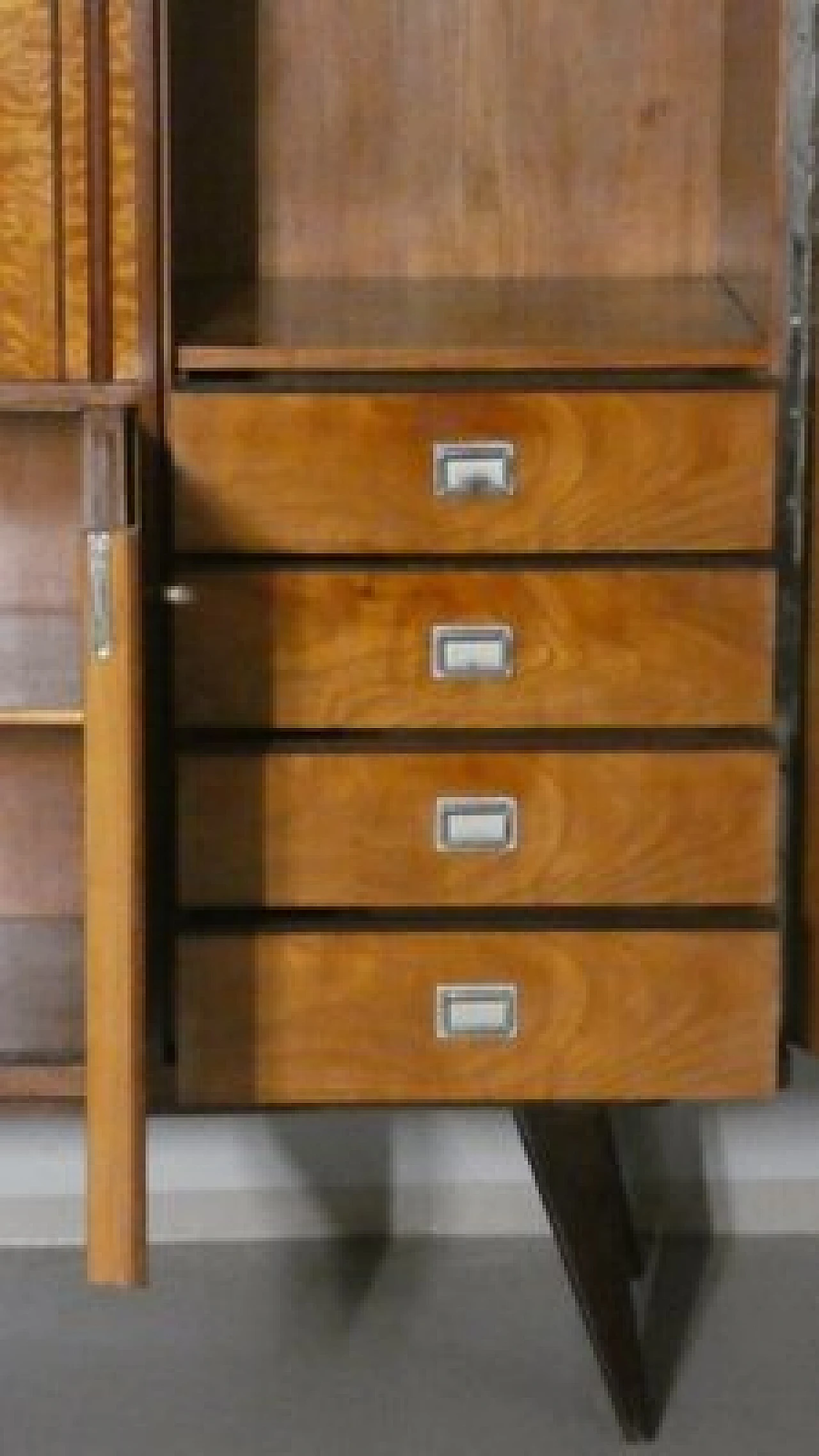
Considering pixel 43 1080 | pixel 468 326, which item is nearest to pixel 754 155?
pixel 468 326

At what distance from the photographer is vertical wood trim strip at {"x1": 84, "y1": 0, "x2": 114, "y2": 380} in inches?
75.9

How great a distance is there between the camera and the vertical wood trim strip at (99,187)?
193cm

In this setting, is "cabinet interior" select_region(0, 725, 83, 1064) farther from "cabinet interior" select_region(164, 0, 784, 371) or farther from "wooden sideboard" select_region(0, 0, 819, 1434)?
"cabinet interior" select_region(164, 0, 784, 371)

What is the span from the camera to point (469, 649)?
2.00 m

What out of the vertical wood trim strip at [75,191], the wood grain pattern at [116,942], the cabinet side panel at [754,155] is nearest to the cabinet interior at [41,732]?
the vertical wood trim strip at [75,191]

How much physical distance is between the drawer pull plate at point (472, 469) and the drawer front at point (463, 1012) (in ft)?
1.07

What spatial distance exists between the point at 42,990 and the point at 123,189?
0.61m

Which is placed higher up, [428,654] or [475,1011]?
[428,654]

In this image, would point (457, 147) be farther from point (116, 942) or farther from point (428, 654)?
point (116, 942)

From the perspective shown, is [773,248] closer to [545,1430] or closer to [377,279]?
[377,279]

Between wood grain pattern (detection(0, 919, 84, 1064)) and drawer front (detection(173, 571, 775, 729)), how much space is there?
0.81ft

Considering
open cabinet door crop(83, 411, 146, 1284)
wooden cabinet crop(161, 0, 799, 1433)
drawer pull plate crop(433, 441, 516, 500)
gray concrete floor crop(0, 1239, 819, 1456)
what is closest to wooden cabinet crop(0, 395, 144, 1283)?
open cabinet door crop(83, 411, 146, 1284)

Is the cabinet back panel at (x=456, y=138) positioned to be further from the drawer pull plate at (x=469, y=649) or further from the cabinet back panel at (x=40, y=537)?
the drawer pull plate at (x=469, y=649)

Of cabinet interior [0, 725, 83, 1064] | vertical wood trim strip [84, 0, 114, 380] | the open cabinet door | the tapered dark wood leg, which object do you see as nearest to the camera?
the open cabinet door
